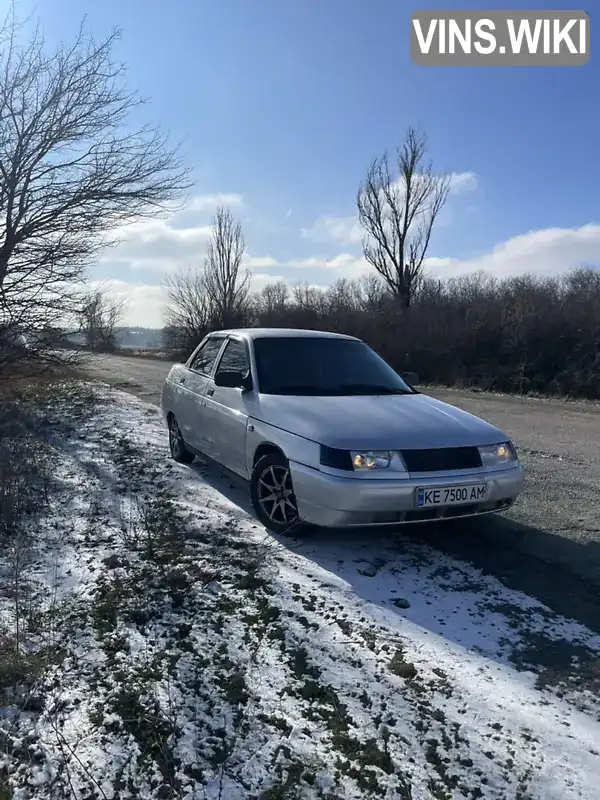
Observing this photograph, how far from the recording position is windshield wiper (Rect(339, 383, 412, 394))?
16.5 feet

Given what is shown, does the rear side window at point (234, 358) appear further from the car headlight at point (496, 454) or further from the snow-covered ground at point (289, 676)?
the car headlight at point (496, 454)

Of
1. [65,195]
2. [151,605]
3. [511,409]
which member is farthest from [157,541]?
[511,409]

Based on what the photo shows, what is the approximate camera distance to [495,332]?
769 inches

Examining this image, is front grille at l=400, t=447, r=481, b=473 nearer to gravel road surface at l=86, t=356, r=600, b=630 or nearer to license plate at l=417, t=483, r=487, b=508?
license plate at l=417, t=483, r=487, b=508

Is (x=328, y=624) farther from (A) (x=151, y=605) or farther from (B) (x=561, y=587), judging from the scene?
(B) (x=561, y=587)

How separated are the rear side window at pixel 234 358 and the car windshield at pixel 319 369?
0.14 metres

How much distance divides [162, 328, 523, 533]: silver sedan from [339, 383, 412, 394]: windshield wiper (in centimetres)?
1

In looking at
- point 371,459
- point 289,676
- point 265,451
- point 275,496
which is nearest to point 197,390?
point 265,451

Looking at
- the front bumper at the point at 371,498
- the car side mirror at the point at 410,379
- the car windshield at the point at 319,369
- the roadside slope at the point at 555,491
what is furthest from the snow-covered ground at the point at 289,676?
the car side mirror at the point at 410,379

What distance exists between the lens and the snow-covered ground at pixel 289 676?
2.11m

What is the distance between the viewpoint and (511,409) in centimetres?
1180

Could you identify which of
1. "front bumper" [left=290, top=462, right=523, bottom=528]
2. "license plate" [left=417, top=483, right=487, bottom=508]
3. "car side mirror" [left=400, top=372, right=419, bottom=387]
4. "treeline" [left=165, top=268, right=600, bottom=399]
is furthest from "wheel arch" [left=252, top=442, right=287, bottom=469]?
"treeline" [left=165, top=268, right=600, bottom=399]

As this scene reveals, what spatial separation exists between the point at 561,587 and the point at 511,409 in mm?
8689

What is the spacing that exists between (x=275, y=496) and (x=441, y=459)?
1.23 meters
